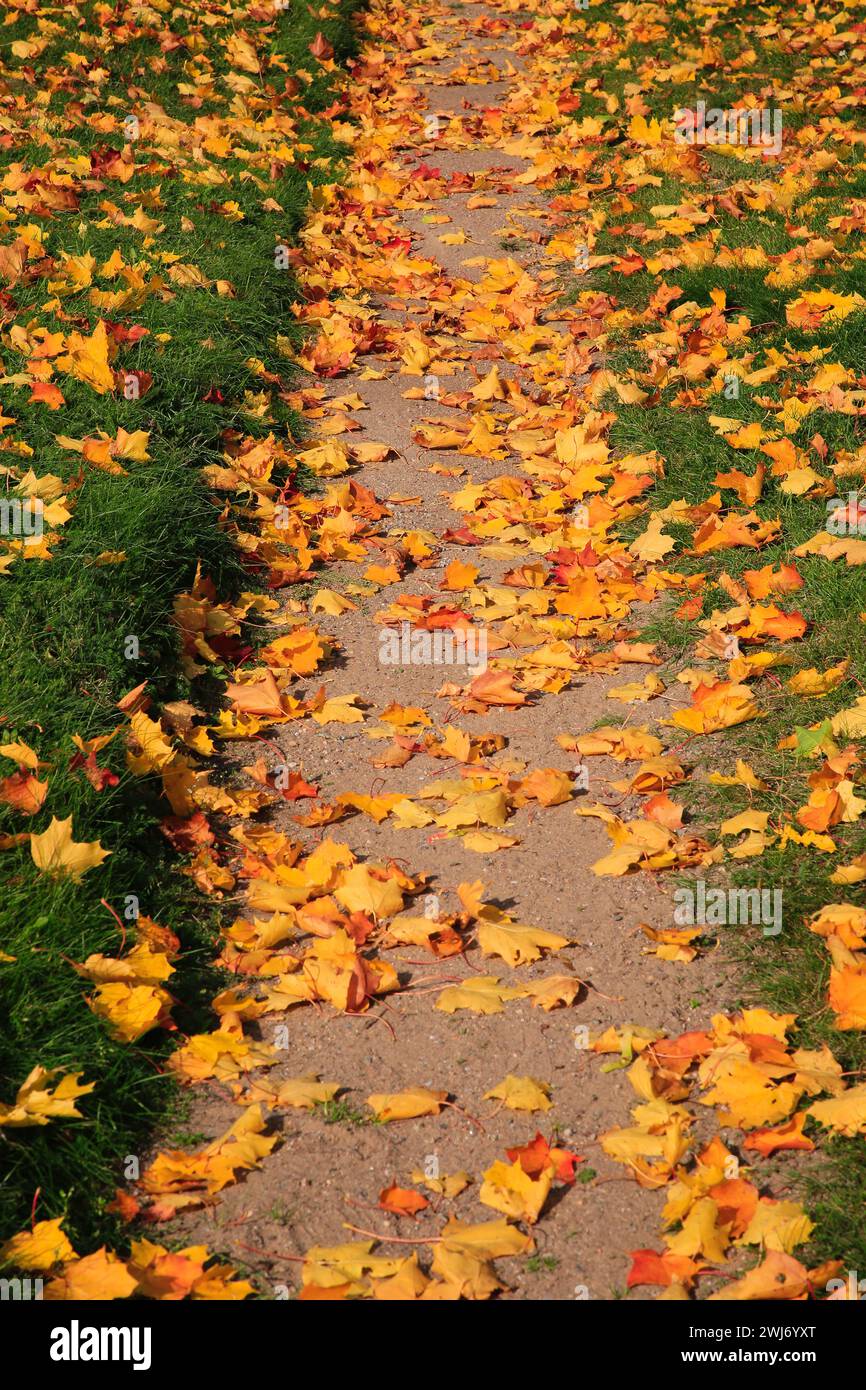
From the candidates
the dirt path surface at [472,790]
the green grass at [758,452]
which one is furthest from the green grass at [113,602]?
the green grass at [758,452]

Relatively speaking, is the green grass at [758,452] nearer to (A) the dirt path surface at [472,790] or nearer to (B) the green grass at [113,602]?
(A) the dirt path surface at [472,790]

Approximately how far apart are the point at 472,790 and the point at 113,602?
1156 millimetres

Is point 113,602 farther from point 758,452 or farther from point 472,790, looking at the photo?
point 758,452

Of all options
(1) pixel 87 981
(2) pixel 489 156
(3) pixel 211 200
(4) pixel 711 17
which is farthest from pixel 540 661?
(4) pixel 711 17

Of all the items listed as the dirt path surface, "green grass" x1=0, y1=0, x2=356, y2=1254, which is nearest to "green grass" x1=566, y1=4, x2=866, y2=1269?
the dirt path surface

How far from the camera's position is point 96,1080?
98.8 inches

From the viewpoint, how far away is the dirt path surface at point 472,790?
241 centimetres

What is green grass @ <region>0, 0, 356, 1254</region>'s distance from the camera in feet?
8.23

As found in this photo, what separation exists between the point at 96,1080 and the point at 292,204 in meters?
5.13

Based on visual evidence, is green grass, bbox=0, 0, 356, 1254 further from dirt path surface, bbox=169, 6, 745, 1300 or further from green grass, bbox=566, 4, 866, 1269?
green grass, bbox=566, 4, 866, 1269

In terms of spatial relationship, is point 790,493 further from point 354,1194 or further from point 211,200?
point 211,200

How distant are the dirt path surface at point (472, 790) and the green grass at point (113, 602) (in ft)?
0.73

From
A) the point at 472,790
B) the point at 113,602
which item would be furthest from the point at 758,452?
the point at 113,602

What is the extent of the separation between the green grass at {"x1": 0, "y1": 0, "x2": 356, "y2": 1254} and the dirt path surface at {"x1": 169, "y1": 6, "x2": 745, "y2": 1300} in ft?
0.73
